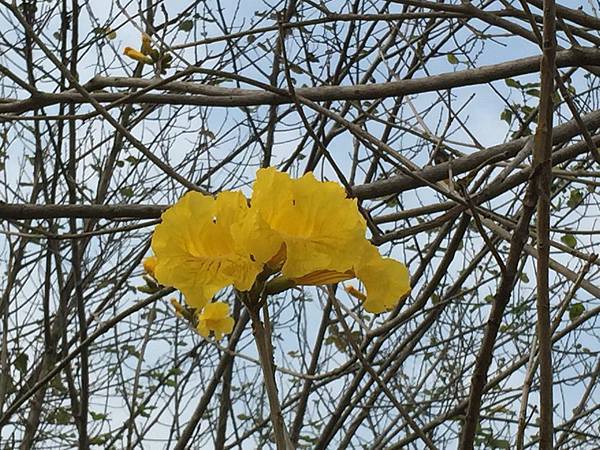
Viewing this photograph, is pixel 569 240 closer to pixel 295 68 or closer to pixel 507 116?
pixel 507 116

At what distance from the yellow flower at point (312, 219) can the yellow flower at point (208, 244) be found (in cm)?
2

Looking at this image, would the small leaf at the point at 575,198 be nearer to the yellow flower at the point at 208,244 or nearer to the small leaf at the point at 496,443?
the small leaf at the point at 496,443

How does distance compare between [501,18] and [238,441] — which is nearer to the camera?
[501,18]

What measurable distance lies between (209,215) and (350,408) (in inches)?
73.0

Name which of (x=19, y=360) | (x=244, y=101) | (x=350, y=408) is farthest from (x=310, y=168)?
(x=19, y=360)

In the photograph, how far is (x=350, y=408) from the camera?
8.20 ft

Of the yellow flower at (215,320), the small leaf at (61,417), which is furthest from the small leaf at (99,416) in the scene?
the yellow flower at (215,320)

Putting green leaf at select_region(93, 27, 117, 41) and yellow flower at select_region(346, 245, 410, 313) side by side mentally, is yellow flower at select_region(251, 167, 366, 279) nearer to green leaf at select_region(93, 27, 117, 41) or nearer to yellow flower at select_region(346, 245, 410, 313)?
yellow flower at select_region(346, 245, 410, 313)

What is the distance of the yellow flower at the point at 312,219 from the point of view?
72 cm

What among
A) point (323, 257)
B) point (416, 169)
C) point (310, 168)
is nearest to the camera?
point (323, 257)

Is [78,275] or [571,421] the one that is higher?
[78,275]

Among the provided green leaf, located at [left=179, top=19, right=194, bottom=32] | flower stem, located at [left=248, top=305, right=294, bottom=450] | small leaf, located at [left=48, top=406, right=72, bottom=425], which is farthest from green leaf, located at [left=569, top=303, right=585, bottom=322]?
flower stem, located at [left=248, top=305, right=294, bottom=450]

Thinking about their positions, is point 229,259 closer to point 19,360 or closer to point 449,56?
point 449,56

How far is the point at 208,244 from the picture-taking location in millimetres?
734
